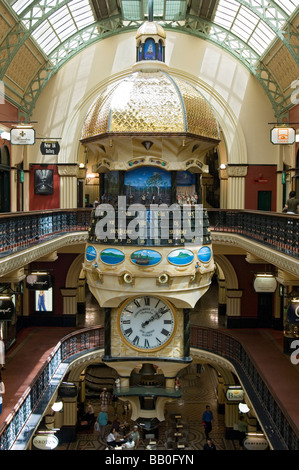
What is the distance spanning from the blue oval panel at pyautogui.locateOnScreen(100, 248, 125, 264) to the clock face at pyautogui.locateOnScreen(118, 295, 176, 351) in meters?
1.81

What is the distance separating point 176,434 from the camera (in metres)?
18.6

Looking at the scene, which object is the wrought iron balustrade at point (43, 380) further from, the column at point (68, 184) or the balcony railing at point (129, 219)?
the column at point (68, 184)

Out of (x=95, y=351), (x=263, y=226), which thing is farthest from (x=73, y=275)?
(x=263, y=226)

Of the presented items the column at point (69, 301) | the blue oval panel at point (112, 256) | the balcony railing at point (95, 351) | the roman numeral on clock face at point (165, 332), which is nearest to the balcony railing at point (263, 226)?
the balcony railing at point (95, 351)

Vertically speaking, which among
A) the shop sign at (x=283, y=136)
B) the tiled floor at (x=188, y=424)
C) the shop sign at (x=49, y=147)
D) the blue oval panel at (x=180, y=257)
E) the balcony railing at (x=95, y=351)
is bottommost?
the tiled floor at (x=188, y=424)

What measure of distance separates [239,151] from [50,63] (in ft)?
28.1

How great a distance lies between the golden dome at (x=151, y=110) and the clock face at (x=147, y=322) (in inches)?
→ 194

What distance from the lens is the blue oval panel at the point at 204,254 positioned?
14.8 meters

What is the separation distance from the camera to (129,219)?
570 inches

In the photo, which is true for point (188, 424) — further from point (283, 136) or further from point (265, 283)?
point (283, 136)

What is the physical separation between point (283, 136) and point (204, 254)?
17.3 ft

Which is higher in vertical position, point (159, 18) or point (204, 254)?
point (159, 18)
